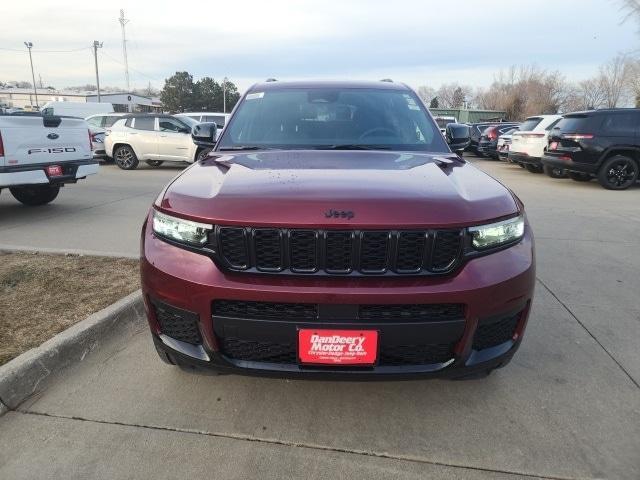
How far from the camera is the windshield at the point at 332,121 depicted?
10.7 ft

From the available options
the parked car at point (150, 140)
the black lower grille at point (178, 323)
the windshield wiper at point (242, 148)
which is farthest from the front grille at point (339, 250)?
the parked car at point (150, 140)

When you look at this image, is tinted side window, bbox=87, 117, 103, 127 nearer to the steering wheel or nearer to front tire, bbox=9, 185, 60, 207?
front tire, bbox=9, 185, 60, 207

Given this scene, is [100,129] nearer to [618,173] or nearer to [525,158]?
[525,158]

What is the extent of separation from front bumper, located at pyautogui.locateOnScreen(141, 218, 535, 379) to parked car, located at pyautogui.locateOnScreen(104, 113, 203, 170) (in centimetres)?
1255

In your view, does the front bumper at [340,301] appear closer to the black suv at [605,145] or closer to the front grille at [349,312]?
the front grille at [349,312]

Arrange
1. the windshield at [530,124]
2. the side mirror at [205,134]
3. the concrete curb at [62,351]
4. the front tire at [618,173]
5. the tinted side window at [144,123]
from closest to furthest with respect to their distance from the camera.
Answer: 1. the concrete curb at [62,351]
2. the side mirror at [205,134]
3. the front tire at [618,173]
4. the windshield at [530,124]
5. the tinted side window at [144,123]

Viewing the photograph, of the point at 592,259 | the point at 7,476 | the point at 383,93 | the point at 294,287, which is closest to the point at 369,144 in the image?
the point at 383,93

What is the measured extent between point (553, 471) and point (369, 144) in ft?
6.90

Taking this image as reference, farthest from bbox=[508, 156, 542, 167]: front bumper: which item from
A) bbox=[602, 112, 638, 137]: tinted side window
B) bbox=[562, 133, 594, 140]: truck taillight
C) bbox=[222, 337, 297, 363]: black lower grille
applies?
bbox=[222, 337, 297, 363]: black lower grille

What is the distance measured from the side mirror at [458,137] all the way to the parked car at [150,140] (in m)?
11.2

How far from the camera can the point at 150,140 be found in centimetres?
1434

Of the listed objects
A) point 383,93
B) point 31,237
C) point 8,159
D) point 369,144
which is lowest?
point 31,237

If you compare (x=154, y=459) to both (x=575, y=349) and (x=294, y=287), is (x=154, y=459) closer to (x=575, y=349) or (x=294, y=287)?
(x=294, y=287)

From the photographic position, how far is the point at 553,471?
7.11ft
